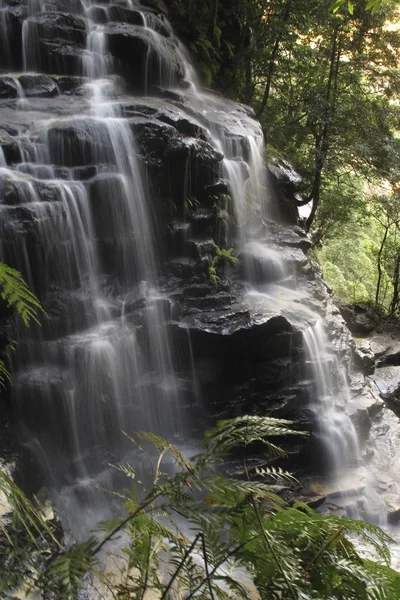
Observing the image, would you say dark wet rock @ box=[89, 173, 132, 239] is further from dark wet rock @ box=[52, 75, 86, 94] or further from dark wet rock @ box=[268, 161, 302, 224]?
dark wet rock @ box=[268, 161, 302, 224]

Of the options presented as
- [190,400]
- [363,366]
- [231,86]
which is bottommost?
[363,366]

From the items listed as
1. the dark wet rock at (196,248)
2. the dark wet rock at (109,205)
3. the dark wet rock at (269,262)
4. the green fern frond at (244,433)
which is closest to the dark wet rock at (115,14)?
the dark wet rock at (109,205)

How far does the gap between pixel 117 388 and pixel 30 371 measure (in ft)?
3.44

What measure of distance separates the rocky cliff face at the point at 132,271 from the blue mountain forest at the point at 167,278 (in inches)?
1.1

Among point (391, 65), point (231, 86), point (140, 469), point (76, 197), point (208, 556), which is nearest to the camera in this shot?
point (208, 556)

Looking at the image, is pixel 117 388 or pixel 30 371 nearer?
pixel 30 371

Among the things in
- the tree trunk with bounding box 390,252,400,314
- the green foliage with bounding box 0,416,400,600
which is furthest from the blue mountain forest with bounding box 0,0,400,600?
the tree trunk with bounding box 390,252,400,314

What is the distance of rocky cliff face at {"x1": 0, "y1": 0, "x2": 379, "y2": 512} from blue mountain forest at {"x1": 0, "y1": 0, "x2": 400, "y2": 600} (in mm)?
28

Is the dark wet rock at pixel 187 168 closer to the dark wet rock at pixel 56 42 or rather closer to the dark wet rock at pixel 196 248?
the dark wet rock at pixel 196 248

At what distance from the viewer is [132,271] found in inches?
270

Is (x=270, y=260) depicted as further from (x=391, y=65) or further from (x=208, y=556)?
(x=208, y=556)

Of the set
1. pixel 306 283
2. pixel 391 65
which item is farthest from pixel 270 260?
pixel 391 65

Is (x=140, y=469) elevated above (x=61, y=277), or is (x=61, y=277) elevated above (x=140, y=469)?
(x=61, y=277)

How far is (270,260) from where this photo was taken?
8102 millimetres
